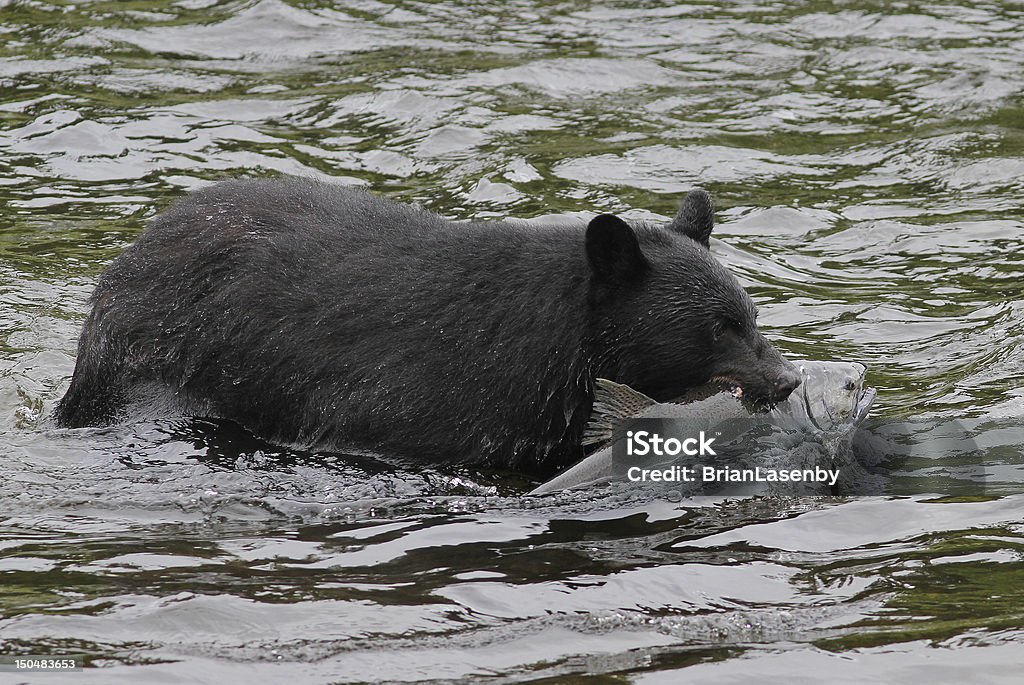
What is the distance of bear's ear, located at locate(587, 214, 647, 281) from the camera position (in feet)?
21.7

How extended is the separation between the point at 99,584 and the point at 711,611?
7.36 feet

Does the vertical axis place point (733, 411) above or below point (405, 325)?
below

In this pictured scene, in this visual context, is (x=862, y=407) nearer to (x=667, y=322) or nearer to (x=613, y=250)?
(x=667, y=322)

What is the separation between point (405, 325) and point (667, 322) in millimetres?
1284

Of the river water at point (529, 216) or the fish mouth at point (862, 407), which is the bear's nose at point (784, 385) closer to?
the fish mouth at point (862, 407)

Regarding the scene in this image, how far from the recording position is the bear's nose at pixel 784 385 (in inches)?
255

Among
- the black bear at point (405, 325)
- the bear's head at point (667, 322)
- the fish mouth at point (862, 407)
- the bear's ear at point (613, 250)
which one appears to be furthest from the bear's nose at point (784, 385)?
the bear's ear at point (613, 250)

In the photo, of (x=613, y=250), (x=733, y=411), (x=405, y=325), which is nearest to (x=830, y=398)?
(x=733, y=411)

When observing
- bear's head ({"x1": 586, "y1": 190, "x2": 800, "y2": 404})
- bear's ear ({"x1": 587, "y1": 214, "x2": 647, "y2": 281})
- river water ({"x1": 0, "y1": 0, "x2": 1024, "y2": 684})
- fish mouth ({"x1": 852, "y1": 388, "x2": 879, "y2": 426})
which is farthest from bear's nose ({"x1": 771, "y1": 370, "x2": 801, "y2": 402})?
bear's ear ({"x1": 587, "y1": 214, "x2": 647, "y2": 281})

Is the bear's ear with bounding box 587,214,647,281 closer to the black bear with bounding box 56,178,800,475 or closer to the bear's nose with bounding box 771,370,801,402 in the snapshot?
Answer: the black bear with bounding box 56,178,800,475

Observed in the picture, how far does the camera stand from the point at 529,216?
11.0 metres

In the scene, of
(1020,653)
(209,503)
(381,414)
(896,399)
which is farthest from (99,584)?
(896,399)

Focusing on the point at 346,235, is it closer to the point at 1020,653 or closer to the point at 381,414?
the point at 381,414

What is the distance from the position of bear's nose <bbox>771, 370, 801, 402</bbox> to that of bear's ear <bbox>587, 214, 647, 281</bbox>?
0.81 metres
